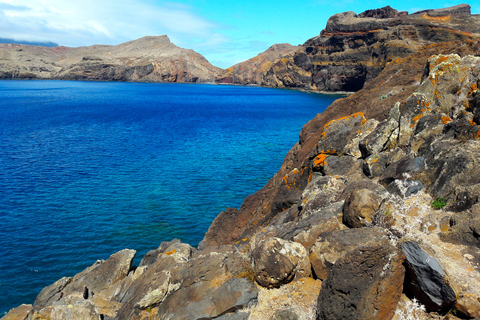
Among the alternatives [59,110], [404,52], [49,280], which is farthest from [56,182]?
[404,52]

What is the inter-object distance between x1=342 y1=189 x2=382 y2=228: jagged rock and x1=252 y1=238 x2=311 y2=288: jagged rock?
6.12 feet

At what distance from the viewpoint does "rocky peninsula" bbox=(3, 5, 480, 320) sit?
21.8ft

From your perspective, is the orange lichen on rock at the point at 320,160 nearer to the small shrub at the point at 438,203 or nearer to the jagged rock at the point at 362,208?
the jagged rock at the point at 362,208

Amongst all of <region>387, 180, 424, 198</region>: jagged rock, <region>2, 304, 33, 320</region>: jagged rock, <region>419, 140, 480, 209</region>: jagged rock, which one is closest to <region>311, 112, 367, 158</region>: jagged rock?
<region>419, 140, 480, 209</region>: jagged rock

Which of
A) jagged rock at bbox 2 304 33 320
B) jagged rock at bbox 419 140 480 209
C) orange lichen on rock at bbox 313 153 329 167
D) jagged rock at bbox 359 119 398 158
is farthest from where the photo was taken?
orange lichen on rock at bbox 313 153 329 167

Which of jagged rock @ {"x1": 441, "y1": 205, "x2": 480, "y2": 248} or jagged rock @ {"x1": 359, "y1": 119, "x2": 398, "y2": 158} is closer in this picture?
jagged rock @ {"x1": 441, "y1": 205, "x2": 480, "y2": 248}

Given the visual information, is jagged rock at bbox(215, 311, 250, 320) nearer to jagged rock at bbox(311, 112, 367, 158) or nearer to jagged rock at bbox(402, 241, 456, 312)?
jagged rock at bbox(402, 241, 456, 312)

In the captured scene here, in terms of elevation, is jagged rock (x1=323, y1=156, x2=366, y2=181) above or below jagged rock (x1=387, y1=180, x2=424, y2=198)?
below

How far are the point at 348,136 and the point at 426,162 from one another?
246 inches

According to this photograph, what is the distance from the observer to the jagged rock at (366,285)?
651cm

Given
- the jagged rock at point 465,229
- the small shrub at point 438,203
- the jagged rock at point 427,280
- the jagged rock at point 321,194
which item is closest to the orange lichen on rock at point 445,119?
the jagged rock at point 321,194

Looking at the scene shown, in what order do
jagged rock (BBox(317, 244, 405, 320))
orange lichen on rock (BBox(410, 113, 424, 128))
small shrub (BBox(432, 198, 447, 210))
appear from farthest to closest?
1. orange lichen on rock (BBox(410, 113, 424, 128))
2. small shrub (BBox(432, 198, 447, 210))
3. jagged rock (BBox(317, 244, 405, 320))

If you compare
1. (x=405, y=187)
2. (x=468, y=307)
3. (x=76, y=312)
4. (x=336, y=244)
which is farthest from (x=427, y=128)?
(x=76, y=312)

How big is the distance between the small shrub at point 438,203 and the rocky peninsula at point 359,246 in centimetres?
4
